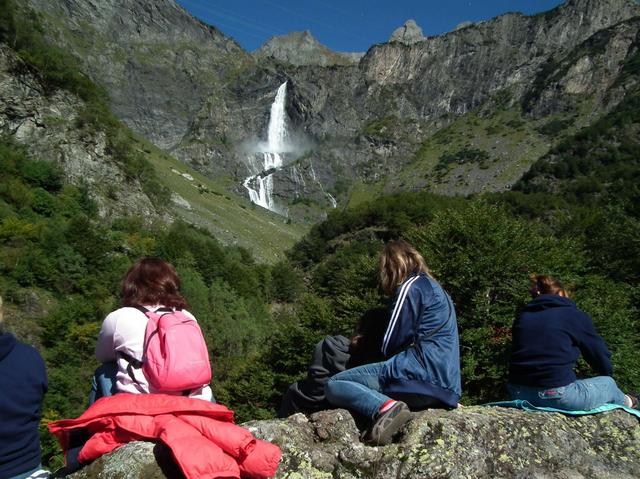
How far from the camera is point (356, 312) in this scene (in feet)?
71.8

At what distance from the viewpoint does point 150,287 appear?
167 inches

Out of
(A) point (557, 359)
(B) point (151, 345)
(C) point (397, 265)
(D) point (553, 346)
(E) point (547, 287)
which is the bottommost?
(A) point (557, 359)

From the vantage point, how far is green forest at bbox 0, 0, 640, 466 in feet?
57.8

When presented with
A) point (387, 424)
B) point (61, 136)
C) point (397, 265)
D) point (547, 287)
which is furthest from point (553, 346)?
point (61, 136)

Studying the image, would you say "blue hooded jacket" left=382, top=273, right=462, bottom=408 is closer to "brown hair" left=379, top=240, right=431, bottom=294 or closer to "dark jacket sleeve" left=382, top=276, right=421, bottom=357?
"dark jacket sleeve" left=382, top=276, right=421, bottom=357

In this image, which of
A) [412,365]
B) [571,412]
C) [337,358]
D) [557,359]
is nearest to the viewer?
[412,365]

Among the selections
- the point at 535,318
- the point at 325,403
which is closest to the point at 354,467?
the point at 325,403

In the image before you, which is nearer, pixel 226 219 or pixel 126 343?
pixel 126 343

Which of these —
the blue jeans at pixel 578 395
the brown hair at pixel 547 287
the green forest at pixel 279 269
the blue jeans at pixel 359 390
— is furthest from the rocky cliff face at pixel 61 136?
the blue jeans at pixel 578 395

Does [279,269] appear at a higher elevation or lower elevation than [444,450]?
higher

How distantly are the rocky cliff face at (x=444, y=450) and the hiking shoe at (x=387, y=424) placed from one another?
0.23ft

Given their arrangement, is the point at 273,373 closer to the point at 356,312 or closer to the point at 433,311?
the point at 356,312

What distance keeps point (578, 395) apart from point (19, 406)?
17.1 ft

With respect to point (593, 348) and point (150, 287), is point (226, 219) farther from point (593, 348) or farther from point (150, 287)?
point (593, 348)
